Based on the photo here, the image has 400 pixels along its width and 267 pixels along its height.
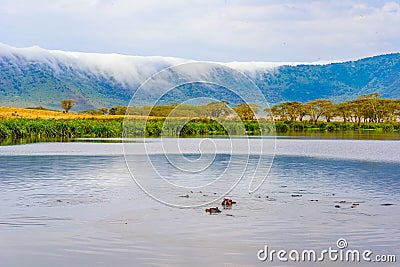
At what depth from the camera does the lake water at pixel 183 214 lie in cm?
1074

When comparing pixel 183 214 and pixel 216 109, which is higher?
pixel 216 109

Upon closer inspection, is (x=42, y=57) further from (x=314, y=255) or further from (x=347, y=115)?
(x=314, y=255)

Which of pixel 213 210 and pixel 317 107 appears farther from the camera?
pixel 317 107

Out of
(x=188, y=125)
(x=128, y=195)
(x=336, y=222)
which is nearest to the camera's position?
(x=336, y=222)

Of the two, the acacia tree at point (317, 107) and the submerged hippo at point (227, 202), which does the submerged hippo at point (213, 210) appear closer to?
the submerged hippo at point (227, 202)

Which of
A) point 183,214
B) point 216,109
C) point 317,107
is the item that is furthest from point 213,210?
point 317,107

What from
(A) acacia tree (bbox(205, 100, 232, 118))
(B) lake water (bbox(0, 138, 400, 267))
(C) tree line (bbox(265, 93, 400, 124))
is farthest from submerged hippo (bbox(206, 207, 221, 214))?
(C) tree line (bbox(265, 93, 400, 124))

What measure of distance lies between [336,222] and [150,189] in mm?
6480

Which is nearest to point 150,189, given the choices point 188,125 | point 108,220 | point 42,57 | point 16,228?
point 108,220

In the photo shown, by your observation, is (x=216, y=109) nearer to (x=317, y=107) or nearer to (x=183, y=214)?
(x=183, y=214)

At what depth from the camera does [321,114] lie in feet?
413

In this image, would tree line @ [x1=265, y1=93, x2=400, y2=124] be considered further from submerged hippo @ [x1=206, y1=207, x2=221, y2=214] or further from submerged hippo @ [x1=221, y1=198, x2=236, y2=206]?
submerged hippo @ [x1=206, y1=207, x2=221, y2=214]

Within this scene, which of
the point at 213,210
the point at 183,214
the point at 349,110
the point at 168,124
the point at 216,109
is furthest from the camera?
the point at 349,110

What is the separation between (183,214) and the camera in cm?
1414
